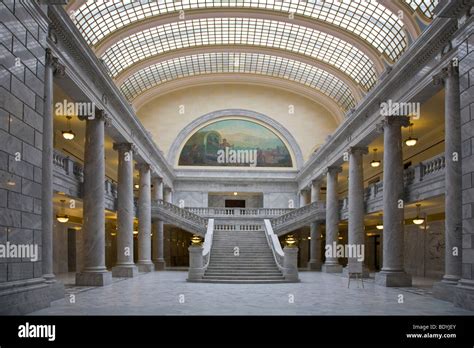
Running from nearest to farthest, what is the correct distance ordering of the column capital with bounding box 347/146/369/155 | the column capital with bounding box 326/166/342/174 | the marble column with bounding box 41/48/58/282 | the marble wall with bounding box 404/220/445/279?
the marble column with bounding box 41/48/58/282, the column capital with bounding box 347/146/369/155, the marble wall with bounding box 404/220/445/279, the column capital with bounding box 326/166/342/174

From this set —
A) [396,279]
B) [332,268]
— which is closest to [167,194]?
[332,268]

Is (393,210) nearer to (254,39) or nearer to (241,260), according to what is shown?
(241,260)

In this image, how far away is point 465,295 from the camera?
1347cm

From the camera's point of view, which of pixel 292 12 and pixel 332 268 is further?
pixel 332 268

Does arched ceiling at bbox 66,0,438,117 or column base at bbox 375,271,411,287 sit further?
arched ceiling at bbox 66,0,438,117

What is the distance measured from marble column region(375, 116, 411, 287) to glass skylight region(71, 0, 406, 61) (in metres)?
7.45

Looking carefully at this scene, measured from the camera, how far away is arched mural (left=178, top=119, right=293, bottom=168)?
159ft

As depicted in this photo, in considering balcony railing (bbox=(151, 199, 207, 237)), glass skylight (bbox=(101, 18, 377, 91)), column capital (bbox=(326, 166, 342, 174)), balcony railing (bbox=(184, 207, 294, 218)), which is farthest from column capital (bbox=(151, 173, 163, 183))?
column capital (bbox=(326, 166, 342, 174))

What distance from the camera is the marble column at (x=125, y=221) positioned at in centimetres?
2722

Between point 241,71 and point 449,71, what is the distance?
3125 cm

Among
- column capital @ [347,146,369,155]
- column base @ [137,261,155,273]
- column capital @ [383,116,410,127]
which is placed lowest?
column base @ [137,261,155,273]

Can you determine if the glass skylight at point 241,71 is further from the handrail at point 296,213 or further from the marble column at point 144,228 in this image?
the marble column at point 144,228

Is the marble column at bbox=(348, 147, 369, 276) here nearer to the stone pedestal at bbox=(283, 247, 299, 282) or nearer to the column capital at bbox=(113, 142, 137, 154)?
the stone pedestal at bbox=(283, 247, 299, 282)

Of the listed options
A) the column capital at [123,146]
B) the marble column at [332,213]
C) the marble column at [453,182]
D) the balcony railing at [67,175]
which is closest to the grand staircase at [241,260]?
the marble column at [332,213]
